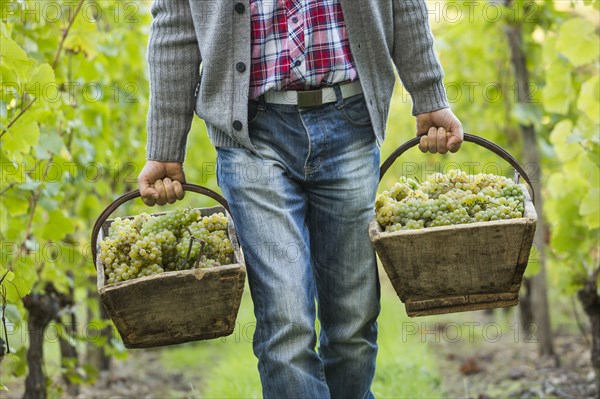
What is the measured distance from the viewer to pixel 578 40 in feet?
11.6

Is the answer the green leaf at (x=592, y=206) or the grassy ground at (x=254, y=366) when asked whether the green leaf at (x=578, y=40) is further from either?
the grassy ground at (x=254, y=366)

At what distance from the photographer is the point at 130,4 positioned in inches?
198

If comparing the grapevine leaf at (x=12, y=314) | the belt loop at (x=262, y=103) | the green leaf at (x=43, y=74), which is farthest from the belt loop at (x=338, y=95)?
the grapevine leaf at (x=12, y=314)

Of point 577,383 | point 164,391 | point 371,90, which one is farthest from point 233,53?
point 164,391

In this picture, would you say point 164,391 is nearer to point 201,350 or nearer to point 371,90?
point 201,350

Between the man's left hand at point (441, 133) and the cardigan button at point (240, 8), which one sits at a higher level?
the cardigan button at point (240, 8)

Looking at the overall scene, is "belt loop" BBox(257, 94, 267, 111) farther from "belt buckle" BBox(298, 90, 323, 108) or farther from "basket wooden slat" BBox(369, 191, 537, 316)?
"basket wooden slat" BBox(369, 191, 537, 316)

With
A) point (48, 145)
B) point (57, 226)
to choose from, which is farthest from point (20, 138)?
point (57, 226)

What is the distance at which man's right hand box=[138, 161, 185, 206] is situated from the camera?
8.17 feet

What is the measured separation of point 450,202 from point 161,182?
2.79 feet

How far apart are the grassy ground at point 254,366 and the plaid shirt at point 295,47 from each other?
1602 millimetres

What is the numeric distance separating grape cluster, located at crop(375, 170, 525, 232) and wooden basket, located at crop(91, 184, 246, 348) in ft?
1.50

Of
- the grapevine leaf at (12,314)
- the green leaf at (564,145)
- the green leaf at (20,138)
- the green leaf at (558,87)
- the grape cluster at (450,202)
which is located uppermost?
the green leaf at (20,138)

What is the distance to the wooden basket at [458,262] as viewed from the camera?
2.28 metres
